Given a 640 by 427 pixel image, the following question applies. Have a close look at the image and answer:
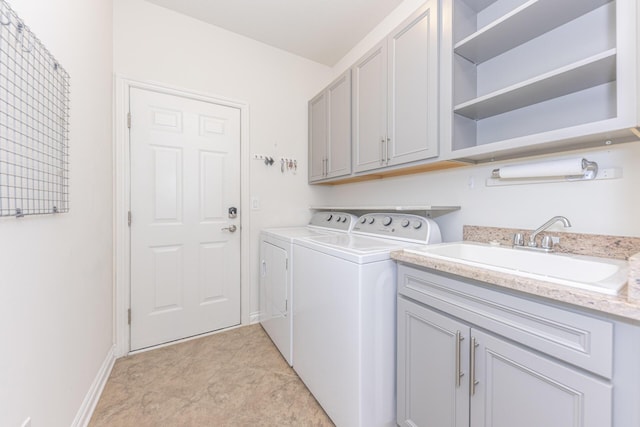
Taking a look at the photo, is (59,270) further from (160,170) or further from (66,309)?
(160,170)

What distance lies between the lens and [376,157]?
1845 millimetres

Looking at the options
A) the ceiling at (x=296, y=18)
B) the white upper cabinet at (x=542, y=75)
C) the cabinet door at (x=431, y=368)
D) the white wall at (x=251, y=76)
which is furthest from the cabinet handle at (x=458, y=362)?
the ceiling at (x=296, y=18)

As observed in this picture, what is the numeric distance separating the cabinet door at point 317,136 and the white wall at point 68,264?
1652 mm

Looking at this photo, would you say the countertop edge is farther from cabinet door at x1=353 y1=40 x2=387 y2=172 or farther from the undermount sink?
cabinet door at x1=353 y1=40 x2=387 y2=172

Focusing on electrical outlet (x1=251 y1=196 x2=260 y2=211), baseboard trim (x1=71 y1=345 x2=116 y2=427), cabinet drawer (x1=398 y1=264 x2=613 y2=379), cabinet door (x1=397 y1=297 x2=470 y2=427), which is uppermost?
electrical outlet (x1=251 y1=196 x2=260 y2=211)

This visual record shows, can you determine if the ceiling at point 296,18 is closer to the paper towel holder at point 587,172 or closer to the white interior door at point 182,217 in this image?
the white interior door at point 182,217

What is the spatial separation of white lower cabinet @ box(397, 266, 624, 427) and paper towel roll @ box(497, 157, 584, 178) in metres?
0.68

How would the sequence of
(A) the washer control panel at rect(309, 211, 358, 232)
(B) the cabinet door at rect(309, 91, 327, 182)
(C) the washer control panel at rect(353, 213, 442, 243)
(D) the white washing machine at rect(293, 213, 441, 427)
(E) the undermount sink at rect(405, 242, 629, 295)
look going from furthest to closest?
(B) the cabinet door at rect(309, 91, 327, 182)
(A) the washer control panel at rect(309, 211, 358, 232)
(C) the washer control panel at rect(353, 213, 442, 243)
(D) the white washing machine at rect(293, 213, 441, 427)
(E) the undermount sink at rect(405, 242, 629, 295)

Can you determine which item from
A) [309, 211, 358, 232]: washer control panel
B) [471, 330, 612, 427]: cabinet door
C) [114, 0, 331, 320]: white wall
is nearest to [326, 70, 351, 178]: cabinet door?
[309, 211, 358, 232]: washer control panel

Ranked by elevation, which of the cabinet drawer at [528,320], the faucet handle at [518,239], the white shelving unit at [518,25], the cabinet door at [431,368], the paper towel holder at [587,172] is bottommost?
the cabinet door at [431,368]

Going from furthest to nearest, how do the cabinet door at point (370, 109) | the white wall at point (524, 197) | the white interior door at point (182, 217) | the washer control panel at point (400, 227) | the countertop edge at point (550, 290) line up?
the white interior door at point (182, 217) < the cabinet door at point (370, 109) < the washer control panel at point (400, 227) < the white wall at point (524, 197) < the countertop edge at point (550, 290)

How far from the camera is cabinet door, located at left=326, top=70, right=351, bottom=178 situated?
211 centimetres

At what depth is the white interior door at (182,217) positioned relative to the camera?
2035 millimetres

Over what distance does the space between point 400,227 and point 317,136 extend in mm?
1353
